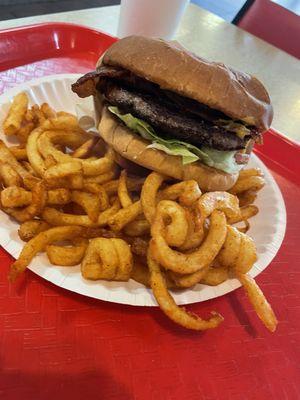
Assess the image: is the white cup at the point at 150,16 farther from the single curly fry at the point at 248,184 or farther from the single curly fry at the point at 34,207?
the single curly fry at the point at 34,207

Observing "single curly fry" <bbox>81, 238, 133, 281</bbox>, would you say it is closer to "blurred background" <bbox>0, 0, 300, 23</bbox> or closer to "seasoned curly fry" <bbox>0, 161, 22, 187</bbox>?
"seasoned curly fry" <bbox>0, 161, 22, 187</bbox>

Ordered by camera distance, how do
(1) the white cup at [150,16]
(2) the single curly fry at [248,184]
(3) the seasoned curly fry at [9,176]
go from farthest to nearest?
(1) the white cup at [150,16] → (2) the single curly fry at [248,184] → (3) the seasoned curly fry at [9,176]

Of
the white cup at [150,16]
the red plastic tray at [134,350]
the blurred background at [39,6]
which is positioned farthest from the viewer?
the blurred background at [39,6]

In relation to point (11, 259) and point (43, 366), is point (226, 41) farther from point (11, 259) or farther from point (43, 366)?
point (43, 366)

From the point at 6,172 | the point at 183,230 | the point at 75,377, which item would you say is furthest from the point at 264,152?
the point at 75,377

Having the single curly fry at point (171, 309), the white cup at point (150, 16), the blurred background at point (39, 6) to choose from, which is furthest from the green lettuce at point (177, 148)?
the blurred background at point (39, 6)

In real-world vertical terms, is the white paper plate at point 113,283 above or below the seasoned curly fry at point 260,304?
below

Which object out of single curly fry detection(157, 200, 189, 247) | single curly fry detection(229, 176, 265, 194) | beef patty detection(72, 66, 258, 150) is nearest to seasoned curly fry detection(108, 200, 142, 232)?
single curly fry detection(157, 200, 189, 247)
